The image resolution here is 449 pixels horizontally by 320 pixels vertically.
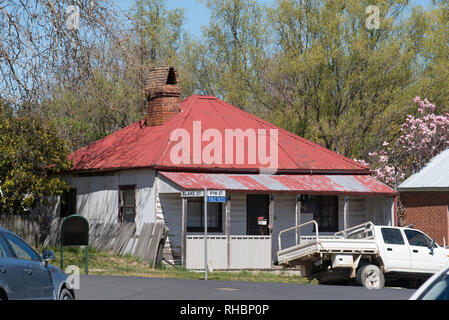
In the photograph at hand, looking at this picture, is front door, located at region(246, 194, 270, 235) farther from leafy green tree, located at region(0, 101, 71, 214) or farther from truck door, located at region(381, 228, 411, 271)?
truck door, located at region(381, 228, 411, 271)

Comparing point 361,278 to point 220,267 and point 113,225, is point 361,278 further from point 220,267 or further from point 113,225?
point 113,225

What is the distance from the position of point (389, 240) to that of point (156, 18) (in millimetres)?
30802

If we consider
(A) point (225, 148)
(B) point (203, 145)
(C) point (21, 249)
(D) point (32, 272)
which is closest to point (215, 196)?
(B) point (203, 145)

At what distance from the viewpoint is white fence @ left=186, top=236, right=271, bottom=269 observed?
2766cm

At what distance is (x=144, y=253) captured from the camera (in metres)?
28.0

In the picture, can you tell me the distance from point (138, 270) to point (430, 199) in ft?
47.0

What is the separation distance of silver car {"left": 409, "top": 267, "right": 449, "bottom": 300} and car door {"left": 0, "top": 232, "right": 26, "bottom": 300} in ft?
18.1

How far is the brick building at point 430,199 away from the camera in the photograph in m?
34.1

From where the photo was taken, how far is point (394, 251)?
72.2 ft

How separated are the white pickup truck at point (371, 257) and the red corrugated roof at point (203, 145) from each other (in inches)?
333

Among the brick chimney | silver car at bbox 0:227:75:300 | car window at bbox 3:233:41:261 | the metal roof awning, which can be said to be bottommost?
silver car at bbox 0:227:75:300

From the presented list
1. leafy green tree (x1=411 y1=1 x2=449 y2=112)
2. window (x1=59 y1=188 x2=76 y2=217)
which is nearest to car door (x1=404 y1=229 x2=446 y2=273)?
window (x1=59 y1=188 x2=76 y2=217)

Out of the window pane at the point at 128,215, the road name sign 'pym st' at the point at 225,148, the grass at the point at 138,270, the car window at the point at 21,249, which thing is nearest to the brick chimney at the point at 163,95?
the road name sign 'pym st' at the point at 225,148
